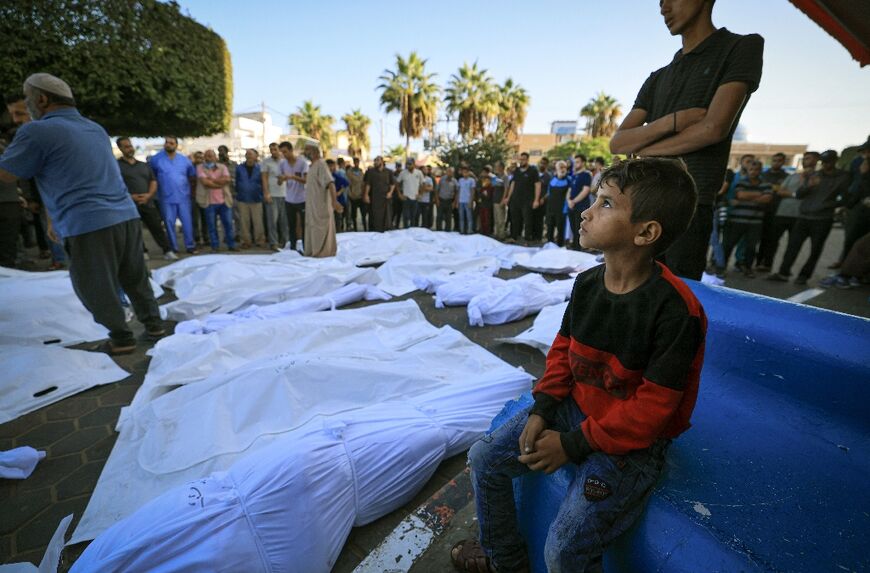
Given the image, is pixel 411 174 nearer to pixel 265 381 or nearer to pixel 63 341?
pixel 63 341

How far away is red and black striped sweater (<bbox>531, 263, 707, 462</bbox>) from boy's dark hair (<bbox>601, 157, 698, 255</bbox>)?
0.14 meters

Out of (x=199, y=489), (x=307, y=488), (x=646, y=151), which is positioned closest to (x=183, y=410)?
(x=199, y=489)

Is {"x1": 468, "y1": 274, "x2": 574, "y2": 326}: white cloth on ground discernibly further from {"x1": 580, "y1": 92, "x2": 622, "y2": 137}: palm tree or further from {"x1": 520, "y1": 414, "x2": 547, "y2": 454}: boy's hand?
{"x1": 580, "y1": 92, "x2": 622, "y2": 137}: palm tree

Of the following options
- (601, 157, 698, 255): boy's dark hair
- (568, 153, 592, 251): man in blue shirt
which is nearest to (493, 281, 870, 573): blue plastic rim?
(601, 157, 698, 255): boy's dark hair

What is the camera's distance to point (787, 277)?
611 cm

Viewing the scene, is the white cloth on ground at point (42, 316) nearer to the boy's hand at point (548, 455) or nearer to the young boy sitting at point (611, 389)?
the young boy sitting at point (611, 389)

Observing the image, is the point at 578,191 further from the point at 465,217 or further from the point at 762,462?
the point at 762,462

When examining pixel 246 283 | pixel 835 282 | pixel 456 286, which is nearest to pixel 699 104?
pixel 456 286

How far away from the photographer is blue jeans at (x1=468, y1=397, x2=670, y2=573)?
101 centimetres

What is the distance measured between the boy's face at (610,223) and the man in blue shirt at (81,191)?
12.1 feet

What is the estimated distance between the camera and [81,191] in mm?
3094

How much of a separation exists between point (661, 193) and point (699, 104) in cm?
106

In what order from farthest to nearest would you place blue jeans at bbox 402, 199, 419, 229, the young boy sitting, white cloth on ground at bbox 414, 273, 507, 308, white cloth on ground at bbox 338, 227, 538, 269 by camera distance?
blue jeans at bbox 402, 199, 419, 229 < white cloth on ground at bbox 338, 227, 538, 269 < white cloth on ground at bbox 414, 273, 507, 308 < the young boy sitting

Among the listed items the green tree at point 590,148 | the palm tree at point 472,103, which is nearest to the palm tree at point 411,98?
the palm tree at point 472,103
